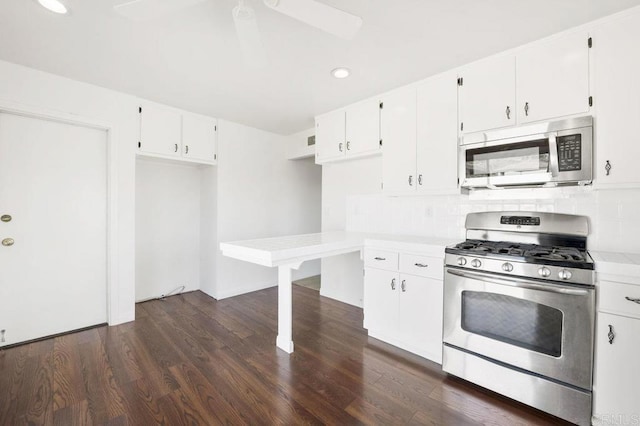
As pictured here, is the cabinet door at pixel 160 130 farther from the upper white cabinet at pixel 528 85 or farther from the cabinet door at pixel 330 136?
the upper white cabinet at pixel 528 85

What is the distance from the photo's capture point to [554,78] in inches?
79.7

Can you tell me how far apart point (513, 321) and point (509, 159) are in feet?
3.93

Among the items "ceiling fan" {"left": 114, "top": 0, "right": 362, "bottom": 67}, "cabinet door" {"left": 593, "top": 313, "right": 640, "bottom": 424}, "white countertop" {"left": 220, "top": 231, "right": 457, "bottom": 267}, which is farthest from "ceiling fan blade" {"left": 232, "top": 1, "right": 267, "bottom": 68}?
"cabinet door" {"left": 593, "top": 313, "right": 640, "bottom": 424}

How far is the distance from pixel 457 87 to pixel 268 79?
170 cm

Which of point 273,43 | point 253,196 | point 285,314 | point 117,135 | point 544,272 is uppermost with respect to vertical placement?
point 273,43

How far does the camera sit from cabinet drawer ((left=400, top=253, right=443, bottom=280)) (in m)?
2.24

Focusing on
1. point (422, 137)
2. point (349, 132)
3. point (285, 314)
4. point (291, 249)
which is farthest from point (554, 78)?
point (285, 314)

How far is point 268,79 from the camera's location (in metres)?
2.67

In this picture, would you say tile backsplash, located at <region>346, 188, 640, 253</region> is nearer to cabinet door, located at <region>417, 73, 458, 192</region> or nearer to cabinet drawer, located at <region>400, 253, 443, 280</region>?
cabinet door, located at <region>417, 73, 458, 192</region>

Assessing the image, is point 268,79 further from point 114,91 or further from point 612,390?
point 612,390

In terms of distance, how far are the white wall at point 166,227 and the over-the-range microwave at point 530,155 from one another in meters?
3.59

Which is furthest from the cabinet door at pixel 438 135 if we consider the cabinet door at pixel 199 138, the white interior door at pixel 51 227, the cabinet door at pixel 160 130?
the white interior door at pixel 51 227

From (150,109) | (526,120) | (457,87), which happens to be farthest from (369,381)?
(150,109)

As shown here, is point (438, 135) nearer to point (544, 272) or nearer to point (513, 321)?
point (544, 272)
